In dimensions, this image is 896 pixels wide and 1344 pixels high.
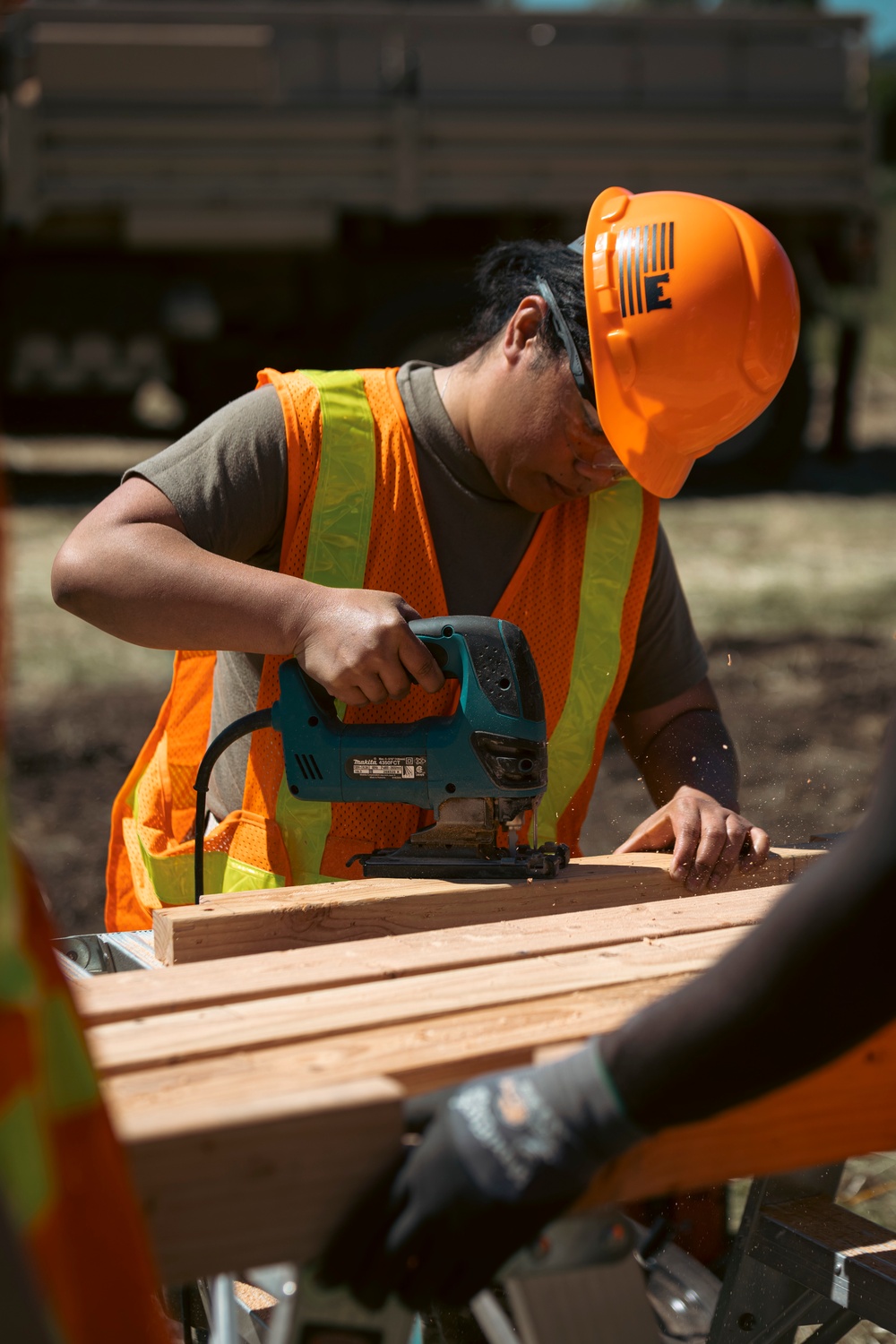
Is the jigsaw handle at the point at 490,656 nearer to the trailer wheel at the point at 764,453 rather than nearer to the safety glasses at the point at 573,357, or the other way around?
the safety glasses at the point at 573,357

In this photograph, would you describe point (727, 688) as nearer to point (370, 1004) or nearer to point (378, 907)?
point (378, 907)

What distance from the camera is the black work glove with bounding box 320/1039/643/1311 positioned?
1218 mm

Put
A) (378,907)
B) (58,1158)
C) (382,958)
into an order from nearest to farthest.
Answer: (58,1158), (382,958), (378,907)

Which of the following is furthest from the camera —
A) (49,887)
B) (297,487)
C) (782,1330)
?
(49,887)

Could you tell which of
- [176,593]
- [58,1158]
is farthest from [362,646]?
[58,1158]

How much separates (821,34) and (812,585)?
5.24 m

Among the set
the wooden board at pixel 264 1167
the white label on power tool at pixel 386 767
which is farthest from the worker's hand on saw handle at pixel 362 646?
the wooden board at pixel 264 1167

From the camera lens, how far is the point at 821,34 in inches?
444

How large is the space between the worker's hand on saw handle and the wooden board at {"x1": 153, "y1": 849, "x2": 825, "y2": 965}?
35 centimetres

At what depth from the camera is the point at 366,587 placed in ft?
9.08

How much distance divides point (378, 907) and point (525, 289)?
1.38 meters

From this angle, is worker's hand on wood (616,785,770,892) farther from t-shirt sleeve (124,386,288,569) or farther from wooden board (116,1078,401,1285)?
wooden board (116,1078,401,1285)

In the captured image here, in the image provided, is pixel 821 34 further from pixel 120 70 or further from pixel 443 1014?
pixel 443 1014

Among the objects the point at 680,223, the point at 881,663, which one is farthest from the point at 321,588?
the point at 881,663
